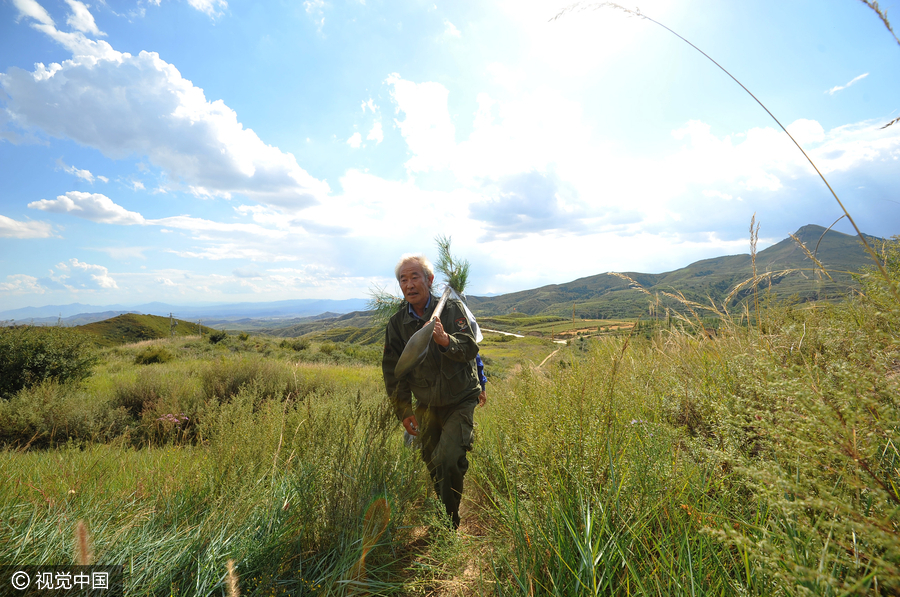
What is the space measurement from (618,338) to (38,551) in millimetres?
6228

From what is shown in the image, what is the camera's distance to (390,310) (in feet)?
18.2

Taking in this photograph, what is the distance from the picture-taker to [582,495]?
186 cm

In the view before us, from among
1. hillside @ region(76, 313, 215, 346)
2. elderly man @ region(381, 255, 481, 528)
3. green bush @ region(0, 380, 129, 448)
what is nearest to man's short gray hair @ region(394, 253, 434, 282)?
elderly man @ region(381, 255, 481, 528)

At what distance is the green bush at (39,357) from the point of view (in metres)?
10.1

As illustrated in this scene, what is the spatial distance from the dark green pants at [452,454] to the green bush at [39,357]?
41.4 ft

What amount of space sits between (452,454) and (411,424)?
658mm

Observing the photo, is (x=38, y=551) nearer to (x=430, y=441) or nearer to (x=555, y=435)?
(x=430, y=441)

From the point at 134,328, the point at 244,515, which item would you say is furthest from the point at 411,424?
the point at 134,328

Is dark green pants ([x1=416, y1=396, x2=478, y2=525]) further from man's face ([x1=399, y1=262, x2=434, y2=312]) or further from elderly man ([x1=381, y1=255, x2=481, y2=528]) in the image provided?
man's face ([x1=399, y1=262, x2=434, y2=312])

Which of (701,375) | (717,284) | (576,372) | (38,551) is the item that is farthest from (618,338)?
(717,284)

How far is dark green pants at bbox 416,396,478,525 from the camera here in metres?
3.16

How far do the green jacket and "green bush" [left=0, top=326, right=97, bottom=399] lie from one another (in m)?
12.1

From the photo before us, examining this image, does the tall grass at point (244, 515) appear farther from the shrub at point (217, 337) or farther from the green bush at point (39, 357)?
the shrub at point (217, 337)

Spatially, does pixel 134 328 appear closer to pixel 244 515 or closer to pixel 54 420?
pixel 54 420
